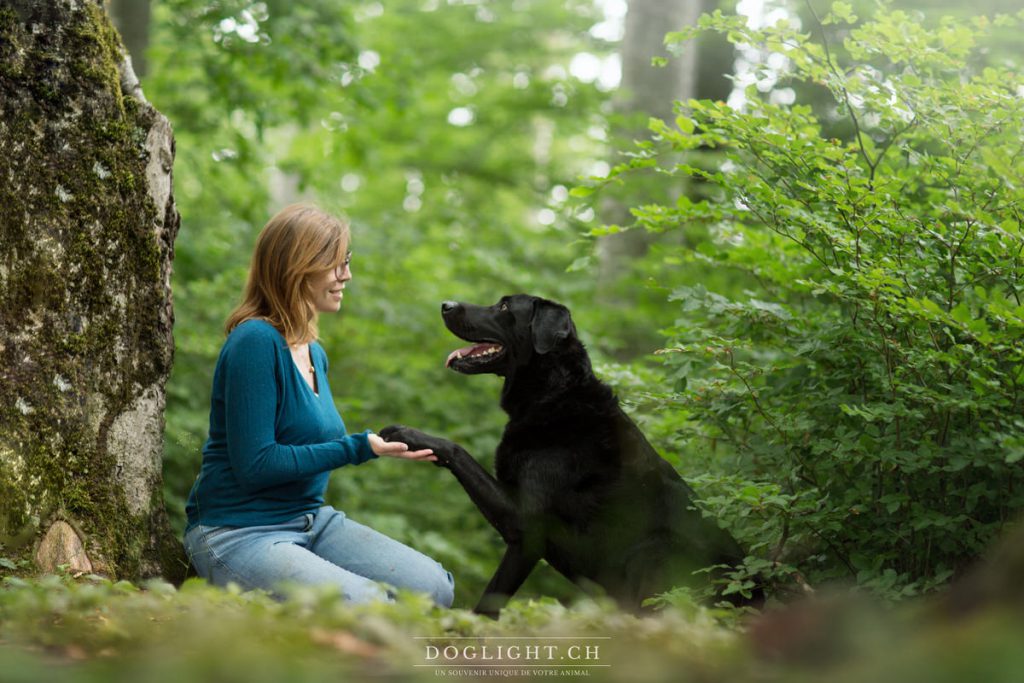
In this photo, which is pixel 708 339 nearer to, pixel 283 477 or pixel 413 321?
pixel 283 477

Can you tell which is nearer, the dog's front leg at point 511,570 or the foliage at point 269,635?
the foliage at point 269,635

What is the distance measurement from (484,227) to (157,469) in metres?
6.54

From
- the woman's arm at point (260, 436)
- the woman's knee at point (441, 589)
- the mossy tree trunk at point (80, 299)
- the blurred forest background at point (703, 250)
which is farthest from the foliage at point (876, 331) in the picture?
the mossy tree trunk at point (80, 299)

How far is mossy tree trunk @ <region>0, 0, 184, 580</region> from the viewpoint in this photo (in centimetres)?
321

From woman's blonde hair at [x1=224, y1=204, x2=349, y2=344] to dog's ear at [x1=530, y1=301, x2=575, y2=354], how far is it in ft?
3.29

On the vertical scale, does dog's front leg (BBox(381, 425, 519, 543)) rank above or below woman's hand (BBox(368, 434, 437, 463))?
below

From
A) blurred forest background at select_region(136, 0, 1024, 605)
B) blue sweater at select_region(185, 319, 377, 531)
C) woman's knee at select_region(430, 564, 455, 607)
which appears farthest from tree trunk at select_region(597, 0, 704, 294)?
blue sweater at select_region(185, 319, 377, 531)

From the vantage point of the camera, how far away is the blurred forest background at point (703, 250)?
345cm

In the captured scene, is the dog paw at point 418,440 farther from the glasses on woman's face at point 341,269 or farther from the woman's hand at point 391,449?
the glasses on woman's face at point 341,269

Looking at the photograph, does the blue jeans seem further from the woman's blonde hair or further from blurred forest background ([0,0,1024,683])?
the woman's blonde hair

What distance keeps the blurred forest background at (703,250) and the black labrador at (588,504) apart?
0.94 feet

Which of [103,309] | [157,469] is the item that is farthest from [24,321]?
[157,469]

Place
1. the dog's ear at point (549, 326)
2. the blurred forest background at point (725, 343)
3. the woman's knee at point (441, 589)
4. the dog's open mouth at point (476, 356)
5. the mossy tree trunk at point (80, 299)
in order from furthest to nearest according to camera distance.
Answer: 1. the dog's open mouth at point (476, 356)
2. the dog's ear at point (549, 326)
3. the woman's knee at point (441, 589)
4. the mossy tree trunk at point (80, 299)
5. the blurred forest background at point (725, 343)

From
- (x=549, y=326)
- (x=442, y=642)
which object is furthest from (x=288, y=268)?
(x=442, y=642)
